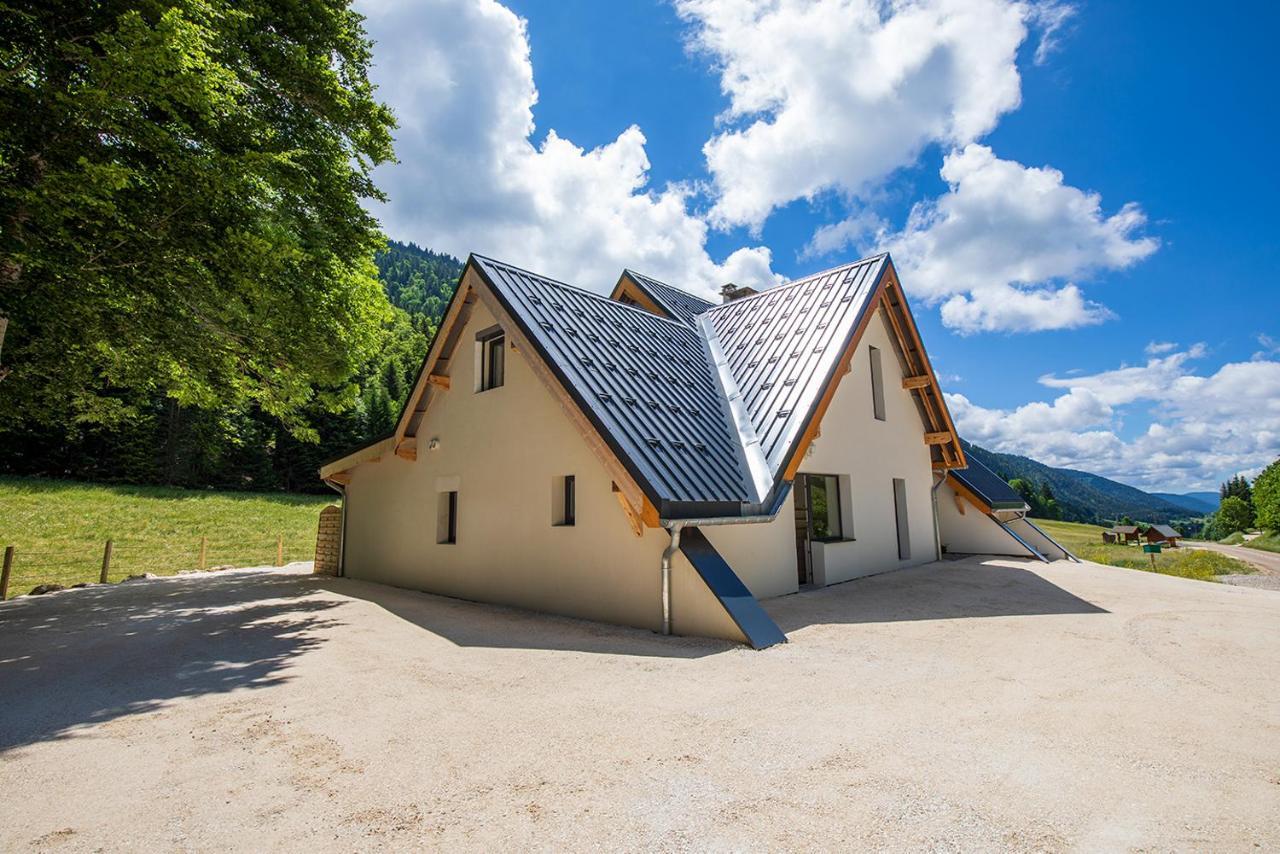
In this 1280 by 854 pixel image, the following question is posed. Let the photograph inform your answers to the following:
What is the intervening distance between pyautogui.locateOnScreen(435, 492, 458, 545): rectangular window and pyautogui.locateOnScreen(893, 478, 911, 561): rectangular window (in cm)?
960

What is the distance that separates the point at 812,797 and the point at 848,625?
4798 mm

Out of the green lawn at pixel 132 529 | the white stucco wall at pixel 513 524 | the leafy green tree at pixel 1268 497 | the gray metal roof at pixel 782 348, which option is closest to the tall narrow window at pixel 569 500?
the white stucco wall at pixel 513 524

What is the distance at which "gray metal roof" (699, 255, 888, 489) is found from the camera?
905cm

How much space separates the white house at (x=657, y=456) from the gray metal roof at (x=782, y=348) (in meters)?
0.05

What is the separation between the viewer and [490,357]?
11.2 metres

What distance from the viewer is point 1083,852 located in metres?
2.44

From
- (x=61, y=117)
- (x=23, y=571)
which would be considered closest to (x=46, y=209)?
(x=61, y=117)

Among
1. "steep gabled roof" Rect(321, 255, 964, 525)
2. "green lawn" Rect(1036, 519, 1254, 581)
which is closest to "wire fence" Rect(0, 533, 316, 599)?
"steep gabled roof" Rect(321, 255, 964, 525)

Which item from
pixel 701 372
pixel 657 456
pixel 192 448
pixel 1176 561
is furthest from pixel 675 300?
pixel 192 448

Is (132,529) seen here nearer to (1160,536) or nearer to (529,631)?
(529,631)

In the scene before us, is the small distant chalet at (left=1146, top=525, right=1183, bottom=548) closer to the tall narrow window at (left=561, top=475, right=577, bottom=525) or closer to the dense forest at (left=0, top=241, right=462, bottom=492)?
the tall narrow window at (left=561, top=475, right=577, bottom=525)

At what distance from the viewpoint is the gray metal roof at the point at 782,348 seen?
9.05 meters

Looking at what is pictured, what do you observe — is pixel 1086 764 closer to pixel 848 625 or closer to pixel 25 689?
pixel 848 625

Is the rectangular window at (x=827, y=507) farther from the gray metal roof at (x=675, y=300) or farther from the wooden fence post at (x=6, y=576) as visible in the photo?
the wooden fence post at (x=6, y=576)
